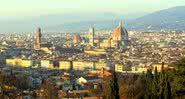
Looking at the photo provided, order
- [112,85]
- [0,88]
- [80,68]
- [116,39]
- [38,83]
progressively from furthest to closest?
1. [116,39]
2. [80,68]
3. [38,83]
4. [0,88]
5. [112,85]

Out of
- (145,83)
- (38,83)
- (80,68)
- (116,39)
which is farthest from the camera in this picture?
(116,39)

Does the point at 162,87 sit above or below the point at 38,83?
above

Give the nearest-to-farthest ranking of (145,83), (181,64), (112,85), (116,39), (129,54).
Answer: (112,85) < (181,64) < (145,83) < (129,54) < (116,39)

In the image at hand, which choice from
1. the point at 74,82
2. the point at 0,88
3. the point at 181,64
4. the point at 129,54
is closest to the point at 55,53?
the point at 129,54

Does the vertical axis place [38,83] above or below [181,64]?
below

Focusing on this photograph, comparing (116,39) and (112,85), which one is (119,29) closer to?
(116,39)

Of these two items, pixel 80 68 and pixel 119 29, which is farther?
pixel 119 29

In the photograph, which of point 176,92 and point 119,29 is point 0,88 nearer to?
point 176,92

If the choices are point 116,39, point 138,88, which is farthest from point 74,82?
point 116,39

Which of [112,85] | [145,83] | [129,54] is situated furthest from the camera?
[129,54]
